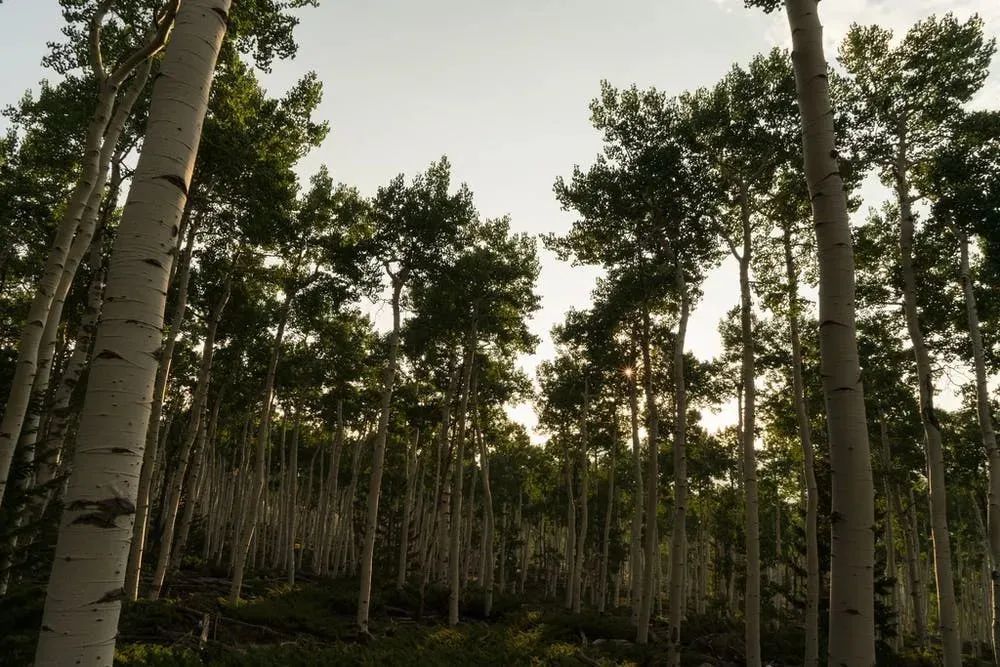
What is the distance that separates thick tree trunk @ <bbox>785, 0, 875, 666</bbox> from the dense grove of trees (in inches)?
0.7

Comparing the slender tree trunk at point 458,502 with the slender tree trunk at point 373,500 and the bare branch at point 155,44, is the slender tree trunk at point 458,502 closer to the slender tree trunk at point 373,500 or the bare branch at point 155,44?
the slender tree trunk at point 373,500

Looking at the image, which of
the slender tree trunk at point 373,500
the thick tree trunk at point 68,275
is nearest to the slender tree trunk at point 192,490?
the slender tree trunk at point 373,500

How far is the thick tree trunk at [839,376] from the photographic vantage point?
3150mm

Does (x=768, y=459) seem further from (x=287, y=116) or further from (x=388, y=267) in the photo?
(x=287, y=116)

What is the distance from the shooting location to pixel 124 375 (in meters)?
2.47

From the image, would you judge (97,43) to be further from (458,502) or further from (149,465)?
(458,502)

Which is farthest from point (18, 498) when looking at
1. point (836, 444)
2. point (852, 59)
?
point (852, 59)

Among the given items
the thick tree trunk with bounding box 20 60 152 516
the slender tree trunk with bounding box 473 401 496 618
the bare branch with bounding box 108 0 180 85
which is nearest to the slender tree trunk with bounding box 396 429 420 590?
the slender tree trunk with bounding box 473 401 496 618

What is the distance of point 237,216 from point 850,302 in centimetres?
1320

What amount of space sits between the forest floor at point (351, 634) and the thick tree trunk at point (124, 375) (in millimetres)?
3332

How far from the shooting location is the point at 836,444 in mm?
3422

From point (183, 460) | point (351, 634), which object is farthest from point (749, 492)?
point (183, 460)

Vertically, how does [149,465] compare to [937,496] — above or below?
below

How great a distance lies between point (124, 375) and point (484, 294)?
15372mm
